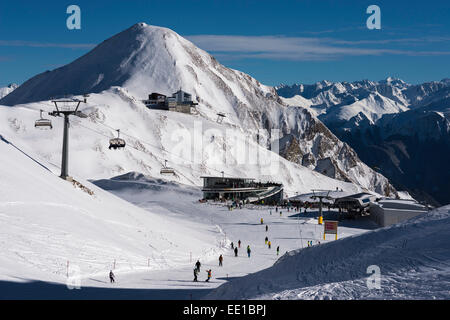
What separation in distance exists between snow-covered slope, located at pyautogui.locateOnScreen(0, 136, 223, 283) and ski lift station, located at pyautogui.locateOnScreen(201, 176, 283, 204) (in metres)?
34.3

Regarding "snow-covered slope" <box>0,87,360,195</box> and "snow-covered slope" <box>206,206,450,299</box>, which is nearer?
"snow-covered slope" <box>206,206,450,299</box>

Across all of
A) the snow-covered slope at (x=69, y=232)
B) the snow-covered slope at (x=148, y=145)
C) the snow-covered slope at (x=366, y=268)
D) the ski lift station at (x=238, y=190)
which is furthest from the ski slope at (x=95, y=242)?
the snow-covered slope at (x=148, y=145)

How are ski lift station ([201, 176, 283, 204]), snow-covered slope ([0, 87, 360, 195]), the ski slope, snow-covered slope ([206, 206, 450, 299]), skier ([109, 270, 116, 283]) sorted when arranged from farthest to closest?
snow-covered slope ([0, 87, 360, 195]), ski lift station ([201, 176, 283, 204]), skier ([109, 270, 116, 283]), the ski slope, snow-covered slope ([206, 206, 450, 299])

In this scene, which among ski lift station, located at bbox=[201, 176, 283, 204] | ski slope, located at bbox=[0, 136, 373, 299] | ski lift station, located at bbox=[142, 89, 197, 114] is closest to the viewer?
ski slope, located at bbox=[0, 136, 373, 299]

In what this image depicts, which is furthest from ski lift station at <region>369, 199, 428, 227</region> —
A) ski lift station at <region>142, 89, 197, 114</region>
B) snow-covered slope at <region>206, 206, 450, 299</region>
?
ski lift station at <region>142, 89, 197, 114</region>

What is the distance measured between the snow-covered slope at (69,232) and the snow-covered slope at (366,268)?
406 inches

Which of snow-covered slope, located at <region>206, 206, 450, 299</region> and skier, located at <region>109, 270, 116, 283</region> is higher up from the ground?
snow-covered slope, located at <region>206, 206, 450, 299</region>

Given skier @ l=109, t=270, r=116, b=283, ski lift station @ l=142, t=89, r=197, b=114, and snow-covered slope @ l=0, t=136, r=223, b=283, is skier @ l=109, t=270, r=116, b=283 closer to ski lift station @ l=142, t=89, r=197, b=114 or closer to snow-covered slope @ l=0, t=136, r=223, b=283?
snow-covered slope @ l=0, t=136, r=223, b=283

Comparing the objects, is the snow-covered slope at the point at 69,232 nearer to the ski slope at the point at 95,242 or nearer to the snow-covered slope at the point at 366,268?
the ski slope at the point at 95,242

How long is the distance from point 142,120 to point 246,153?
2791cm

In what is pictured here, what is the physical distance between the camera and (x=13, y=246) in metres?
28.0

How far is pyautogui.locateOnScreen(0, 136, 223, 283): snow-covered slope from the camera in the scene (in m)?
28.0

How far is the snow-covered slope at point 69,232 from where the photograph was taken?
91.8 ft
